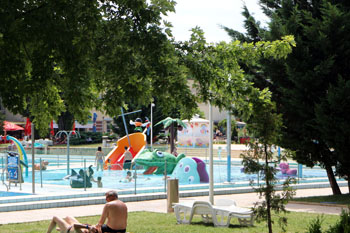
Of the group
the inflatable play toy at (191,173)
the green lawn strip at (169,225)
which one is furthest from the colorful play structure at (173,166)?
the green lawn strip at (169,225)

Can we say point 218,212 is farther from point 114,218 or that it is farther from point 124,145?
point 124,145

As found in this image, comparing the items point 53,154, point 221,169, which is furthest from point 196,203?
point 53,154

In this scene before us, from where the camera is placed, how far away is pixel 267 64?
18.8 m

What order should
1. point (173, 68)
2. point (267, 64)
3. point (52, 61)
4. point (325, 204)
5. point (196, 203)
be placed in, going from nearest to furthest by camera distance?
point (52, 61), point (173, 68), point (196, 203), point (325, 204), point (267, 64)

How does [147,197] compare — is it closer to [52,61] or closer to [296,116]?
[296,116]

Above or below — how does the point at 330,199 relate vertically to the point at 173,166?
below

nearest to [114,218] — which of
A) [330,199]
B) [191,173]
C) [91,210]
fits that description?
[91,210]

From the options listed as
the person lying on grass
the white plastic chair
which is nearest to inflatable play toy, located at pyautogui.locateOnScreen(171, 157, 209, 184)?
the white plastic chair

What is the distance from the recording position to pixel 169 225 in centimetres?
1370

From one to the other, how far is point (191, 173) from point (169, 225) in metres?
11.9

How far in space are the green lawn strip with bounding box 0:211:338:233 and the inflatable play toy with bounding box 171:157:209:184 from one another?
10.1m

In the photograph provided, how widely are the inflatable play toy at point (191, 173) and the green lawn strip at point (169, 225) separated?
33.0ft

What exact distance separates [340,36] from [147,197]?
27.4ft

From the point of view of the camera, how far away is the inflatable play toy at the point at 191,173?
2550 cm
